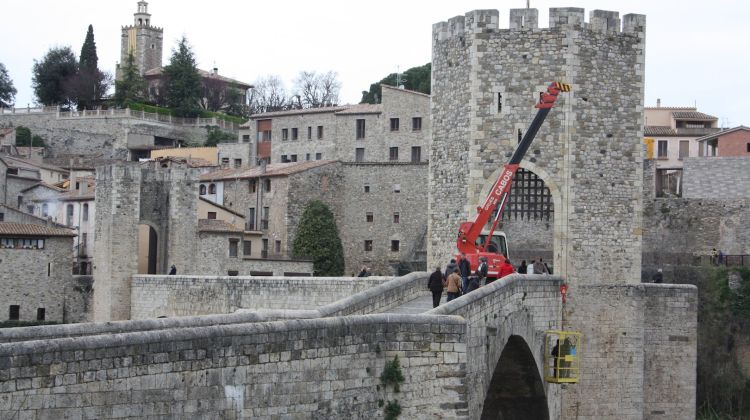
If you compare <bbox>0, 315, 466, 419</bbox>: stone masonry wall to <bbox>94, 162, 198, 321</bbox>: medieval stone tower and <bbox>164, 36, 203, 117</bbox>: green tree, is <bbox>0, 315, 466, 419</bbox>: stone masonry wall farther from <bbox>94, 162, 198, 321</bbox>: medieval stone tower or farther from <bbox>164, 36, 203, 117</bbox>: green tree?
<bbox>164, 36, 203, 117</bbox>: green tree

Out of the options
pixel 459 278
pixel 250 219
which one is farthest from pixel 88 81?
pixel 459 278

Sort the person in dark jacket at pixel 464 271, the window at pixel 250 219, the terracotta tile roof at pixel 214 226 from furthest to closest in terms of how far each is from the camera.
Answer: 1. the window at pixel 250 219
2. the terracotta tile roof at pixel 214 226
3. the person in dark jacket at pixel 464 271

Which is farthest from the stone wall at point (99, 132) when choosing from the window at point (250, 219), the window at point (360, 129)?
the window at point (250, 219)

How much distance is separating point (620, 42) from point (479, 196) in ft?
13.6

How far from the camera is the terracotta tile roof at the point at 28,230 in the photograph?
41344 millimetres

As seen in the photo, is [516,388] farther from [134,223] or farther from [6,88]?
[6,88]

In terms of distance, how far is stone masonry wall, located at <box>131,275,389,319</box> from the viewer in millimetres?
29781

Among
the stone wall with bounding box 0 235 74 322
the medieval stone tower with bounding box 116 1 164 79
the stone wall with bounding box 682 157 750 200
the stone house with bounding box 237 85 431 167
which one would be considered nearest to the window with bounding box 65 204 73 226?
the stone wall with bounding box 0 235 74 322

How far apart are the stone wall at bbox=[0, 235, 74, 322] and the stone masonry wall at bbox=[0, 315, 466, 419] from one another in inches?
1007

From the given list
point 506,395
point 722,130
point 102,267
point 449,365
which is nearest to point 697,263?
point 722,130

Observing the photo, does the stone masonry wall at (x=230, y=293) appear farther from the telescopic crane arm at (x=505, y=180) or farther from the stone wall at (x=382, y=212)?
the stone wall at (x=382, y=212)

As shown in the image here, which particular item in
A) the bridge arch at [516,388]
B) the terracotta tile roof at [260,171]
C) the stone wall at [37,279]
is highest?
the terracotta tile roof at [260,171]

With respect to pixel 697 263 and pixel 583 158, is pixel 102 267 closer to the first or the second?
pixel 583 158

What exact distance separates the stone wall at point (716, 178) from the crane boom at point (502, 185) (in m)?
29.5
